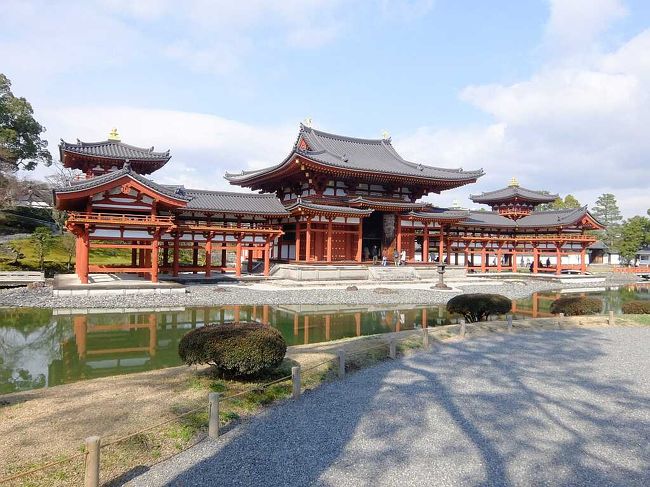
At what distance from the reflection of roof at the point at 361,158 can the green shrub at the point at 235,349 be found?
24.9 m

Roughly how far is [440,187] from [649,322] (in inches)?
916

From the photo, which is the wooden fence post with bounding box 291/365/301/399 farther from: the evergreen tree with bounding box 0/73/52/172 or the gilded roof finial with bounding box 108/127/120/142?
the evergreen tree with bounding box 0/73/52/172

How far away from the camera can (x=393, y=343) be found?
35.8 ft

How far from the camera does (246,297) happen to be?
74.5 ft

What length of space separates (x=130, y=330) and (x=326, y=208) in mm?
17861

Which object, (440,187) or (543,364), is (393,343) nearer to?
(543,364)

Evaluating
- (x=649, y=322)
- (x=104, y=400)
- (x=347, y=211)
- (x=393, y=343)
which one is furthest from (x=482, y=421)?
(x=347, y=211)

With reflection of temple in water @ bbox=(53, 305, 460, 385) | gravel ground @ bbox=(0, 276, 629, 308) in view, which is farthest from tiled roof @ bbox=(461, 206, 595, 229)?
reflection of temple in water @ bbox=(53, 305, 460, 385)

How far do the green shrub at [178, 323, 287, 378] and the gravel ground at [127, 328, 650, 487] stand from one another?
0.99 meters

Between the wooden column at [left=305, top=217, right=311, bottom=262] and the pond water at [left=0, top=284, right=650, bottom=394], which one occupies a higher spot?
the wooden column at [left=305, top=217, right=311, bottom=262]

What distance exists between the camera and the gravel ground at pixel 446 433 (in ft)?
17.4

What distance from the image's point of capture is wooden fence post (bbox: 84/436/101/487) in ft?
14.5

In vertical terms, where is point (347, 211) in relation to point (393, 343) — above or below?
above

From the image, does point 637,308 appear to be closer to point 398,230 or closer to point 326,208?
point 398,230
